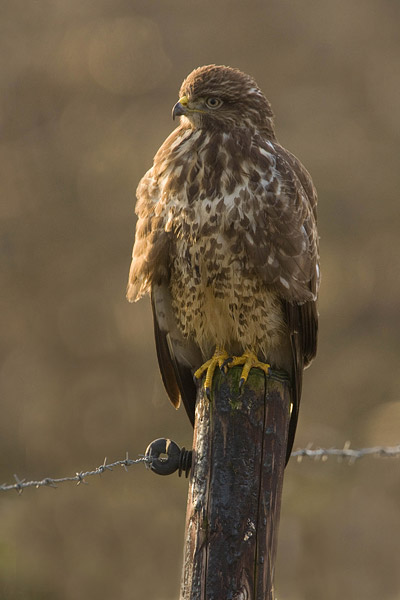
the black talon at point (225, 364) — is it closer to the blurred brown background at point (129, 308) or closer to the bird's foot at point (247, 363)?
the bird's foot at point (247, 363)

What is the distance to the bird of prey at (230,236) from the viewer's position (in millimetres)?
3803

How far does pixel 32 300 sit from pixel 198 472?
7290 mm

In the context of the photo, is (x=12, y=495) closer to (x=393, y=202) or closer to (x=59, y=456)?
(x=59, y=456)

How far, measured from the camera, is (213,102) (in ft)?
13.0

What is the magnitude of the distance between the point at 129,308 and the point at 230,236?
6.19m

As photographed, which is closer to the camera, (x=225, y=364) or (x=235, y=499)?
(x=235, y=499)

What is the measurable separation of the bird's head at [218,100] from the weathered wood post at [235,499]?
116 centimetres

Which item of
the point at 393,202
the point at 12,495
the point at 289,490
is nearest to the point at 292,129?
the point at 393,202

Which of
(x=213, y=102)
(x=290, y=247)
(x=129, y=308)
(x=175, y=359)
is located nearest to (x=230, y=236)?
(x=290, y=247)

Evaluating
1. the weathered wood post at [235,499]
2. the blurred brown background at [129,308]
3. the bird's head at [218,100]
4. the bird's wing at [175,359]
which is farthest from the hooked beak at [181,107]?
the blurred brown background at [129,308]

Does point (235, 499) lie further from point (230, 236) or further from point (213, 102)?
point (213, 102)

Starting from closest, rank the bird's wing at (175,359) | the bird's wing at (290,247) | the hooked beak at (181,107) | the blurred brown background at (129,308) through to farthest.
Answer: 1. the bird's wing at (290,247)
2. the hooked beak at (181,107)
3. the bird's wing at (175,359)
4. the blurred brown background at (129,308)

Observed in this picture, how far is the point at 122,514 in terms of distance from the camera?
9117mm

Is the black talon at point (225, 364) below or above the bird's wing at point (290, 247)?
below
